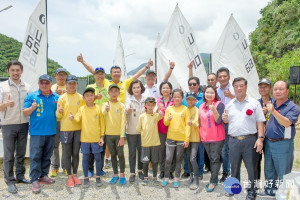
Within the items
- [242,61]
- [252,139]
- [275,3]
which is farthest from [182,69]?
[275,3]

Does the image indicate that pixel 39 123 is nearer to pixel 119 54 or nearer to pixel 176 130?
pixel 176 130

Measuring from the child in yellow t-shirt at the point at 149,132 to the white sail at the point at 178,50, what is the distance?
369cm

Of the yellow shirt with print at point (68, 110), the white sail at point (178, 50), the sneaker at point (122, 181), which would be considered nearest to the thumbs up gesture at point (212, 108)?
the sneaker at point (122, 181)

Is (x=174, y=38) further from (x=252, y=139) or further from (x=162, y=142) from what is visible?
(x=252, y=139)

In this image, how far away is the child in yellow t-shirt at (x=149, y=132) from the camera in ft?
13.0

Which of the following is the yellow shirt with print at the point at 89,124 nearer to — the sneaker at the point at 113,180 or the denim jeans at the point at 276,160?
Answer: the sneaker at the point at 113,180

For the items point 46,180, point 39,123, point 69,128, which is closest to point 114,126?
point 69,128

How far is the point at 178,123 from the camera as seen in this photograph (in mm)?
3971

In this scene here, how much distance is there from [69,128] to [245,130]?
2734mm

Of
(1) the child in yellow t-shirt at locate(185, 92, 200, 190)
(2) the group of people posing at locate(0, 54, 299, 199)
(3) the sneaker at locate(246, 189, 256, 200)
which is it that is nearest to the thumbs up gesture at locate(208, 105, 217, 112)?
(2) the group of people posing at locate(0, 54, 299, 199)

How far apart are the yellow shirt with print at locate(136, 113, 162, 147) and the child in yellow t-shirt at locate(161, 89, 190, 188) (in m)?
0.18

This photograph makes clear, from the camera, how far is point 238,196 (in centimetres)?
365

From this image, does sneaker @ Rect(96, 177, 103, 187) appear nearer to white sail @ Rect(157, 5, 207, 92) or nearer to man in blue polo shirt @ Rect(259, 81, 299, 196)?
man in blue polo shirt @ Rect(259, 81, 299, 196)

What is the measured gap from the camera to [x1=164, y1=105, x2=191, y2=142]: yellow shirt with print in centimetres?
396
